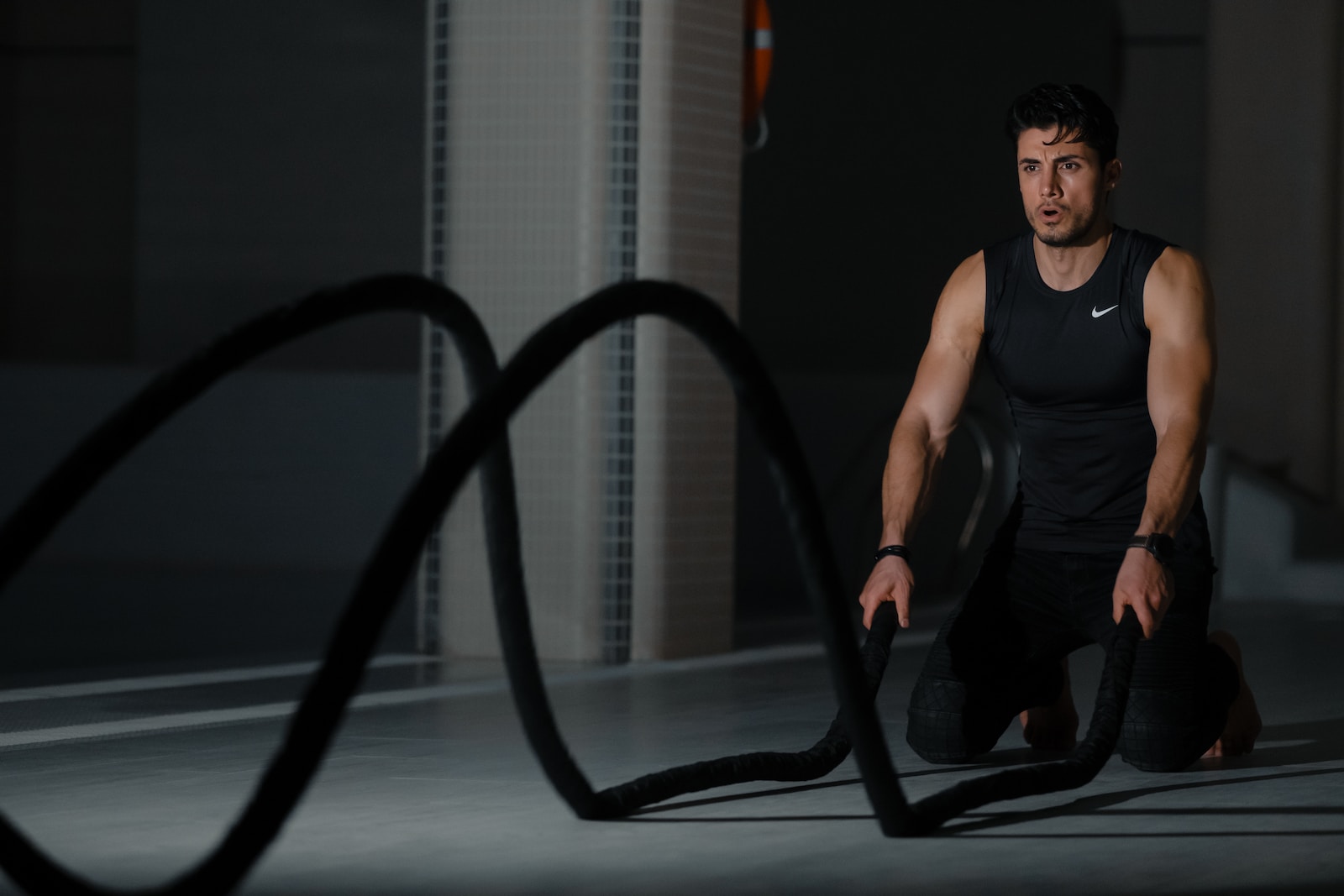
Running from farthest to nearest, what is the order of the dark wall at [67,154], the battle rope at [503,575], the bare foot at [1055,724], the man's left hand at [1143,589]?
the dark wall at [67,154]
the bare foot at [1055,724]
the man's left hand at [1143,589]
the battle rope at [503,575]

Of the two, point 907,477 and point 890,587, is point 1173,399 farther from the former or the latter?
point 890,587

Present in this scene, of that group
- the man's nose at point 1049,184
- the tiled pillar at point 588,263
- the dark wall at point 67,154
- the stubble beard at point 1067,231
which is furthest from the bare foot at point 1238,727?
the dark wall at point 67,154

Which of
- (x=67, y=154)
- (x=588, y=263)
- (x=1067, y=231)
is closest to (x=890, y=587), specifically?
(x=1067, y=231)

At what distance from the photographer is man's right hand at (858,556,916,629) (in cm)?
386

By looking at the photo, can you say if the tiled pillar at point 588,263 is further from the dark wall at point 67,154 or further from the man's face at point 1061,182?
the dark wall at point 67,154

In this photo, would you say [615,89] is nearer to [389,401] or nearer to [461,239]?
[461,239]

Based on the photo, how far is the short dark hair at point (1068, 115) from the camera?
13.3 feet

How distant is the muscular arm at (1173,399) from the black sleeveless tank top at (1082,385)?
6 cm

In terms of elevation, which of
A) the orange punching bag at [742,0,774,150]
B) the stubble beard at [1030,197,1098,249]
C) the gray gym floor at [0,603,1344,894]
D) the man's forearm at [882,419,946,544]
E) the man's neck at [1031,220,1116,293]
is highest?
the orange punching bag at [742,0,774,150]

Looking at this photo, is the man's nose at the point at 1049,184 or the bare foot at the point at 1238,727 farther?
the bare foot at the point at 1238,727

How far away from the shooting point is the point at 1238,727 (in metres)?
4.49

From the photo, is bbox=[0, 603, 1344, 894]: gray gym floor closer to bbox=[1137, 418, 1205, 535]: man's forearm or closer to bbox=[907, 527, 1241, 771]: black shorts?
bbox=[907, 527, 1241, 771]: black shorts

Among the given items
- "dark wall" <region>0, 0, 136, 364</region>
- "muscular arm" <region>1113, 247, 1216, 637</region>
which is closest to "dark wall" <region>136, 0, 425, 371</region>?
"dark wall" <region>0, 0, 136, 364</region>

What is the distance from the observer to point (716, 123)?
6.62 m
